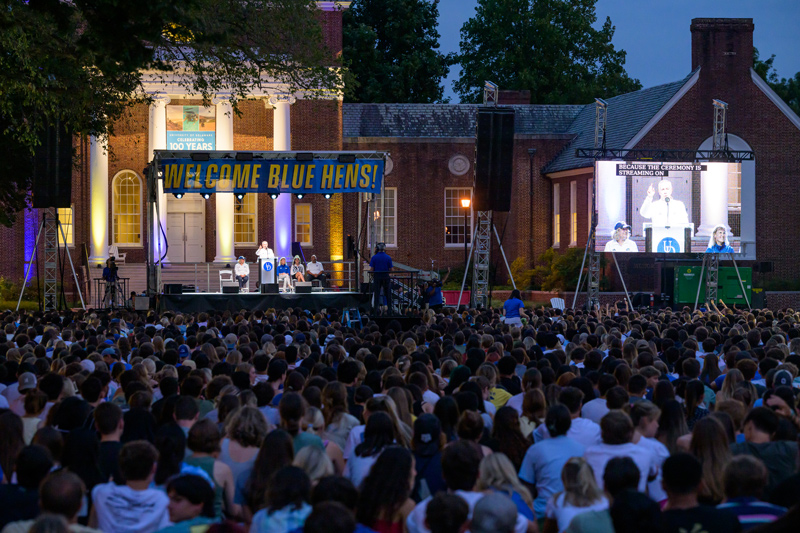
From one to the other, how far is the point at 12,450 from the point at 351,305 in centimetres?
2002

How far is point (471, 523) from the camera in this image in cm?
Result: 477

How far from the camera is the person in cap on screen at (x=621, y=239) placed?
30.1 metres

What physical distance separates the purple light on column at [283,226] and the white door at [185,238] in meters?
4.39

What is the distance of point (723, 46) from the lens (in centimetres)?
3919

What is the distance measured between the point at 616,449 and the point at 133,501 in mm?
3080

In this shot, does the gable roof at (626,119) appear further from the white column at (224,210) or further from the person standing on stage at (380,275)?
the person standing on stage at (380,275)

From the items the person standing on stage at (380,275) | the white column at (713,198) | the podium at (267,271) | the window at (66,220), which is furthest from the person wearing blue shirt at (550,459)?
the window at (66,220)

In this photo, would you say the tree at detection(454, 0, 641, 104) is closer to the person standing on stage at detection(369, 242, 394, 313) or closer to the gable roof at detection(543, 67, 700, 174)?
the gable roof at detection(543, 67, 700, 174)

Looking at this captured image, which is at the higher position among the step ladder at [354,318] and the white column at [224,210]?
the white column at [224,210]

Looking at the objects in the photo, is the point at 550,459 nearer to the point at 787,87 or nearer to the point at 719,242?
the point at 719,242

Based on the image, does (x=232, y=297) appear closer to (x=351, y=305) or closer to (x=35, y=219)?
(x=351, y=305)

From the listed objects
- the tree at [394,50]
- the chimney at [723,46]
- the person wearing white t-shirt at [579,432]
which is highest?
the tree at [394,50]

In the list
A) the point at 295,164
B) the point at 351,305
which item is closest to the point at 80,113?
the point at 295,164

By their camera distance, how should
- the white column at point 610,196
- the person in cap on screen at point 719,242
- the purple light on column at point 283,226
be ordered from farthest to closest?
the purple light on column at point 283,226 < the person in cap on screen at point 719,242 < the white column at point 610,196
